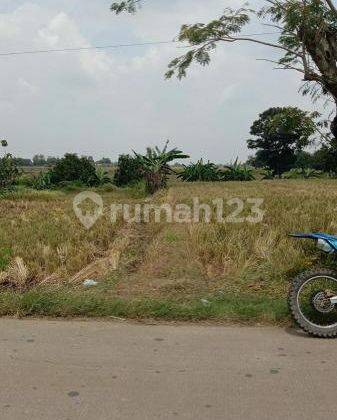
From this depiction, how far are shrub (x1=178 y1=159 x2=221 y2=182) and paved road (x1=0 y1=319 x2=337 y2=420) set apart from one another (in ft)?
115

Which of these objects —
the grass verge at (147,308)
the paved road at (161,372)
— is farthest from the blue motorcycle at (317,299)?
the grass verge at (147,308)

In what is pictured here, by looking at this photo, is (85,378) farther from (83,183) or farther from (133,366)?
(83,183)

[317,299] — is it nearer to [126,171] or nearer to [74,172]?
[126,171]

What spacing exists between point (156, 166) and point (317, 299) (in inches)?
826

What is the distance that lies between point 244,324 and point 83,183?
103ft

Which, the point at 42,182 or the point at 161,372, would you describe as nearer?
the point at 161,372

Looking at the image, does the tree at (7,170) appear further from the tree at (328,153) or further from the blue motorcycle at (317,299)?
the blue motorcycle at (317,299)

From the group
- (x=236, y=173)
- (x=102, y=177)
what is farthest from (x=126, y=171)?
(x=236, y=173)

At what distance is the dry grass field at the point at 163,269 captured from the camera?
4.91 metres

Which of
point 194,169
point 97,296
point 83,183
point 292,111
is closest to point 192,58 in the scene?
point 292,111

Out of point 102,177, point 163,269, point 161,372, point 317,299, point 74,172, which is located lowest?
point 161,372

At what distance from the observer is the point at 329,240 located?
4.65m

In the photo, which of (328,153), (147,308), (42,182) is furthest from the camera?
(42,182)

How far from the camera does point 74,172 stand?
3616cm
